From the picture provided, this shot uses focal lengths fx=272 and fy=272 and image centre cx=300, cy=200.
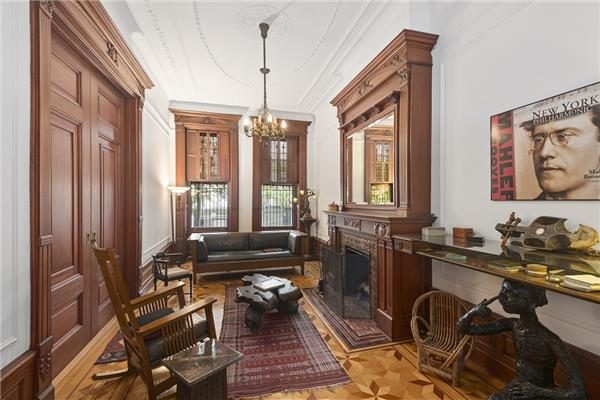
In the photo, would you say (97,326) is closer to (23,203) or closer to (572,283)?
(23,203)

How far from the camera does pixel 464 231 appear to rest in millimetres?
2398

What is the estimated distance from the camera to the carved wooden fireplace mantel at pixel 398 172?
2.79 metres

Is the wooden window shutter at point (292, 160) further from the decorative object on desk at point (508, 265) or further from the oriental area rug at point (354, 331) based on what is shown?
the decorative object on desk at point (508, 265)

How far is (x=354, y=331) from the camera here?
2963 mm

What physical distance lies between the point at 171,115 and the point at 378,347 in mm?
6103

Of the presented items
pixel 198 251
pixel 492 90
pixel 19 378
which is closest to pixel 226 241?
pixel 198 251

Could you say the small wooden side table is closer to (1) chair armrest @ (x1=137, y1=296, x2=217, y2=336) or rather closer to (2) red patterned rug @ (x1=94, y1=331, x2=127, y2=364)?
(1) chair armrest @ (x1=137, y1=296, x2=217, y2=336)

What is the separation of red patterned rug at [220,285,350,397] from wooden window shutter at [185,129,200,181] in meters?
3.93

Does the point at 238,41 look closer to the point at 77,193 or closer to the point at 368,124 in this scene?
the point at 368,124

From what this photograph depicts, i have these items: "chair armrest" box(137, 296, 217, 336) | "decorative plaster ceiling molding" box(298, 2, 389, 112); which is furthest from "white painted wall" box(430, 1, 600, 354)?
"chair armrest" box(137, 296, 217, 336)

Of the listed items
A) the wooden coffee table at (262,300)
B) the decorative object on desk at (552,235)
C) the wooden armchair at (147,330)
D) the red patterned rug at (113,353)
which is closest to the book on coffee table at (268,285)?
the wooden coffee table at (262,300)

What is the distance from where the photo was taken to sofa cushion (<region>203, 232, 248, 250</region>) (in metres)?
5.28

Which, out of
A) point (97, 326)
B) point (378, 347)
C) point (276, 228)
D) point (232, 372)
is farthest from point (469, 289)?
point (276, 228)

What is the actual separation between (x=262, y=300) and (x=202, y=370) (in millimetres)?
1461
